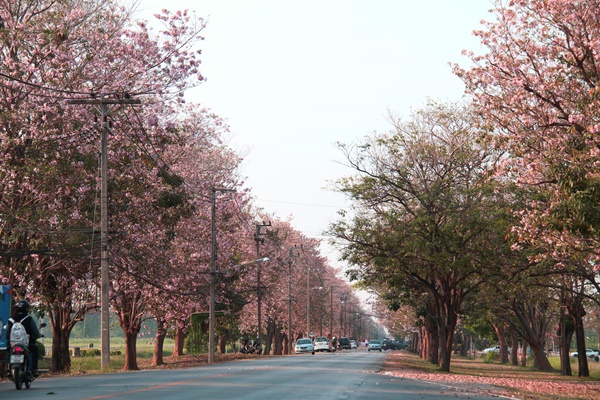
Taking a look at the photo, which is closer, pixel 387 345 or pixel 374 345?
pixel 374 345

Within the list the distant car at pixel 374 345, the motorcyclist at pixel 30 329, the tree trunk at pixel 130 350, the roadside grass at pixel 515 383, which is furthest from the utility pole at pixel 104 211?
the distant car at pixel 374 345

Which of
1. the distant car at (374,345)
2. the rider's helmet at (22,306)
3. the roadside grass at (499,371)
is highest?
the rider's helmet at (22,306)

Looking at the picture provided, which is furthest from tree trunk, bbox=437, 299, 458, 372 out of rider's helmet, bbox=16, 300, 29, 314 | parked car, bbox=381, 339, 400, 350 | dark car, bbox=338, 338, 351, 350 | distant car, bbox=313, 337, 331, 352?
parked car, bbox=381, 339, 400, 350

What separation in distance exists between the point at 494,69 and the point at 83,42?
51.6 ft

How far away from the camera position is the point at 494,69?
2567 centimetres

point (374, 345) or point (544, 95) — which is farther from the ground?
point (544, 95)

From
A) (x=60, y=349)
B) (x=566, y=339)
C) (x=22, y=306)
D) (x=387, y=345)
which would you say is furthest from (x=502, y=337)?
(x=22, y=306)

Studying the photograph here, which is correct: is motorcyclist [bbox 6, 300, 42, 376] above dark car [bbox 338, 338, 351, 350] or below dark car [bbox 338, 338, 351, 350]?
above

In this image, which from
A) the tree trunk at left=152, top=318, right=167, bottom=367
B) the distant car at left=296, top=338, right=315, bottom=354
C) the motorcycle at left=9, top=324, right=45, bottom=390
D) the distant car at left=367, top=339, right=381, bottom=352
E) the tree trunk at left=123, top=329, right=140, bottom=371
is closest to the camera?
the motorcycle at left=9, top=324, right=45, bottom=390

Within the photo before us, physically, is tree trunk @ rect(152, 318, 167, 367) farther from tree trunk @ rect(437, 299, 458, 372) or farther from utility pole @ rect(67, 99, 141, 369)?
utility pole @ rect(67, 99, 141, 369)

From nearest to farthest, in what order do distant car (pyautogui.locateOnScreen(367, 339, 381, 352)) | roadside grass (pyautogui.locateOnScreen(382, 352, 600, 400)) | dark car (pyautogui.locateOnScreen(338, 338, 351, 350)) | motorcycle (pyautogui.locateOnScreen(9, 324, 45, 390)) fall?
motorcycle (pyautogui.locateOnScreen(9, 324, 45, 390))
roadside grass (pyautogui.locateOnScreen(382, 352, 600, 400))
distant car (pyautogui.locateOnScreen(367, 339, 381, 352))
dark car (pyautogui.locateOnScreen(338, 338, 351, 350))

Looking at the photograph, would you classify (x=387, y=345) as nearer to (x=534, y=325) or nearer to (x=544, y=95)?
(x=534, y=325)

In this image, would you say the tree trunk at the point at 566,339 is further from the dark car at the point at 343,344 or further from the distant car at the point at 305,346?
the dark car at the point at 343,344

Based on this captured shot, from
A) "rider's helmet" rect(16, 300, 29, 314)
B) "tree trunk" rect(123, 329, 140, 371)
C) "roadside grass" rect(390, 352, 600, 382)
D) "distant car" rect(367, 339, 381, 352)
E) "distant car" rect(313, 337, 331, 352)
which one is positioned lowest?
"roadside grass" rect(390, 352, 600, 382)
